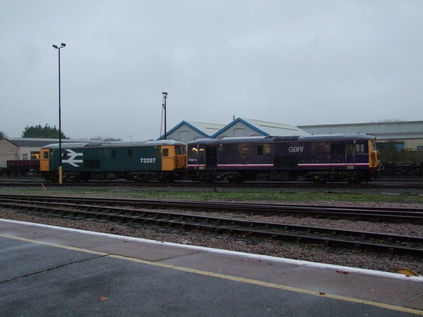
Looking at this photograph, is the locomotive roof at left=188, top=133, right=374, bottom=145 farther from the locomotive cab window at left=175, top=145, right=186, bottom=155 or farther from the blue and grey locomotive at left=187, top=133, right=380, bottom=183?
the locomotive cab window at left=175, top=145, right=186, bottom=155

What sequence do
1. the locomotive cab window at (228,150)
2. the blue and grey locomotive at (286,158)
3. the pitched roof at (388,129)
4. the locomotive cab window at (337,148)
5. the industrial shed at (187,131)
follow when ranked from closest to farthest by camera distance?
1. the blue and grey locomotive at (286,158)
2. the locomotive cab window at (337,148)
3. the locomotive cab window at (228,150)
4. the industrial shed at (187,131)
5. the pitched roof at (388,129)

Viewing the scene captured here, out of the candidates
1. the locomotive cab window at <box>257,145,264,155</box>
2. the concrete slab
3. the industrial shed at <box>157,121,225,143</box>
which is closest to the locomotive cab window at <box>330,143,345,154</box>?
the locomotive cab window at <box>257,145,264,155</box>

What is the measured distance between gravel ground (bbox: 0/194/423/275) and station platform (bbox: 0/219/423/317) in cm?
110

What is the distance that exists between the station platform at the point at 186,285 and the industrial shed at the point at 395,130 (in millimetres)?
57586

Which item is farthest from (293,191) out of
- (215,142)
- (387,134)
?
(387,134)

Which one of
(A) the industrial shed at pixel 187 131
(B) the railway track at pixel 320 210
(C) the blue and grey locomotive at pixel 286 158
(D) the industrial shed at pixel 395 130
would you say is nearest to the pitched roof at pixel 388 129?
(D) the industrial shed at pixel 395 130

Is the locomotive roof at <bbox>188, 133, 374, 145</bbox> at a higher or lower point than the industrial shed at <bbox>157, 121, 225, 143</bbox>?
lower

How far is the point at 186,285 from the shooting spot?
5.96 m

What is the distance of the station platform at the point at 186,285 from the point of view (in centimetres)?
505

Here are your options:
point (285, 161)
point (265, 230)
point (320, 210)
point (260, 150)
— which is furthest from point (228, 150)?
point (265, 230)

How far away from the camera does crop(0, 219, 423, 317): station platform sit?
16.6ft

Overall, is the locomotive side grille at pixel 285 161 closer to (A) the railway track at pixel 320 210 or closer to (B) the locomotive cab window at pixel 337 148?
(B) the locomotive cab window at pixel 337 148

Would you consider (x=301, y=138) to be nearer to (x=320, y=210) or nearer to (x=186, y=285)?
(x=320, y=210)

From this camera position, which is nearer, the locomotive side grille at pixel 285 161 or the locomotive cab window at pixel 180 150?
the locomotive side grille at pixel 285 161
